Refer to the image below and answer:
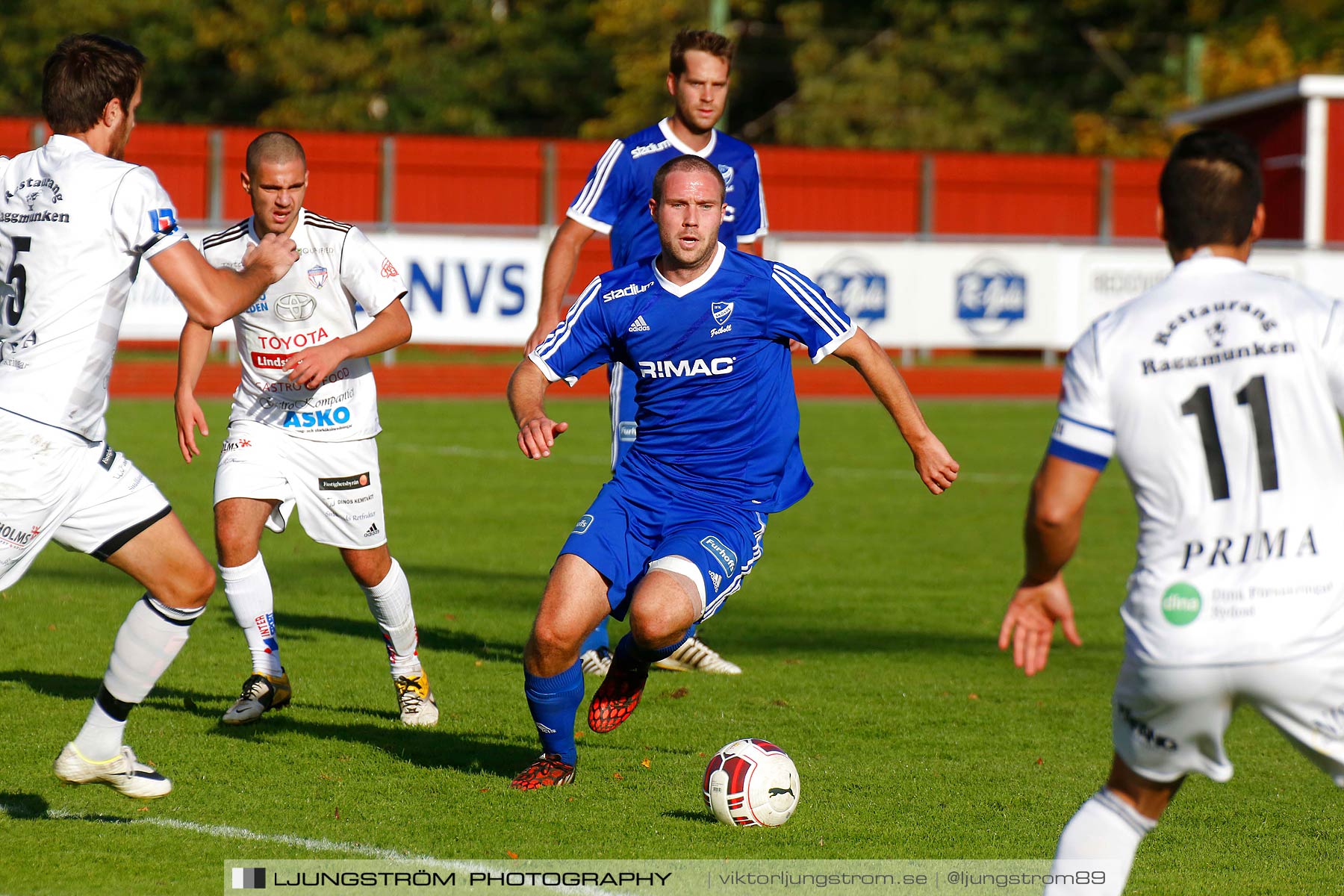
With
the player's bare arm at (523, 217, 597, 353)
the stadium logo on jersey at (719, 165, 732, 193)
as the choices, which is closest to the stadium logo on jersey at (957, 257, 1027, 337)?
the stadium logo on jersey at (719, 165, 732, 193)

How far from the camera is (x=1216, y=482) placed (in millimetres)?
3434

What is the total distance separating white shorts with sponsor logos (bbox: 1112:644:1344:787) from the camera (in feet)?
11.2

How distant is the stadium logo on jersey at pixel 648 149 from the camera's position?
7281 millimetres

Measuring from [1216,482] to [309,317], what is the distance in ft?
12.6

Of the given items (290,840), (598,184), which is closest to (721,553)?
(290,840)

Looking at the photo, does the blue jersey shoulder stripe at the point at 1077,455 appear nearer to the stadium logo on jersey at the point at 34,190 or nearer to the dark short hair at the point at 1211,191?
the dark short hair at the point at 1211,191

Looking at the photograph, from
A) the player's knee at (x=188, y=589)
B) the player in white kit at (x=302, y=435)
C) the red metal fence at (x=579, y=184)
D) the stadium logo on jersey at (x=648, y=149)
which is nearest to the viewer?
the player's knee at (x=188, y=589)

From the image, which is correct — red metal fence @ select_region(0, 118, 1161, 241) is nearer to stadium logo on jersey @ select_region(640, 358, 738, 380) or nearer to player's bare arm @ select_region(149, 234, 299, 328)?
stadium logo on jersey @ select_region(640, 358, 738, 380)

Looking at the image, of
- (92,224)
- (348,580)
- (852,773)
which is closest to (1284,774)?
(852,773)

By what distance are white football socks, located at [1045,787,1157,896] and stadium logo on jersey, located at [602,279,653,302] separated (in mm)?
2565

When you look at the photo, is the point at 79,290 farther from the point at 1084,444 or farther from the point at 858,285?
the point at 858,285

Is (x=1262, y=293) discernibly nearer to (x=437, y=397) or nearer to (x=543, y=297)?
(x=543, y=297)

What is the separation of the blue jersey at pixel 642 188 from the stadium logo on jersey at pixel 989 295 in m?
15.5

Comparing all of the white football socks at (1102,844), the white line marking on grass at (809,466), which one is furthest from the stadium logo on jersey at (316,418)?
the white line marking on grass at (809,466)
